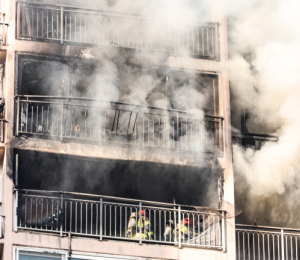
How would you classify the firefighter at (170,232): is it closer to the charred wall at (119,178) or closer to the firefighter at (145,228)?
the firefighter at (145,228)

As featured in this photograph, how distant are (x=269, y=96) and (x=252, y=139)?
4.23 ft

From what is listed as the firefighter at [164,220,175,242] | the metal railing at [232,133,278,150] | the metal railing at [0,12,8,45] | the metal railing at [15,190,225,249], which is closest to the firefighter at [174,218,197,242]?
the metal railing at [15,190,225,249]

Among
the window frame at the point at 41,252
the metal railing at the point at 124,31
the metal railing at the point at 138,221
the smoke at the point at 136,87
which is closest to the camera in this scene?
the window frame at the point at 41,252

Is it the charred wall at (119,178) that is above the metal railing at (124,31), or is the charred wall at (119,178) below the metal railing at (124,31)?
below

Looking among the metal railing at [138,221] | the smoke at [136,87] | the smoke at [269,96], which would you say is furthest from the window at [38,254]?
the smoke at [269,96]

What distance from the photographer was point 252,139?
55.1ft

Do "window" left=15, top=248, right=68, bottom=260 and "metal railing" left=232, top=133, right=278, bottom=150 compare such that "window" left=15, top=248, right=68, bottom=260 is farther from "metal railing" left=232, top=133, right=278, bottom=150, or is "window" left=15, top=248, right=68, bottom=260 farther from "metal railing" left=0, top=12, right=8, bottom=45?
"metal railing" left=232, top=133, right=278, bottom=150

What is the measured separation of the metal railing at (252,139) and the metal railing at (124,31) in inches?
99.0

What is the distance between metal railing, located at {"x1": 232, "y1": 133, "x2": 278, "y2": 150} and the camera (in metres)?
16.6

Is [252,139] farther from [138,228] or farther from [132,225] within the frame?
[132,225]

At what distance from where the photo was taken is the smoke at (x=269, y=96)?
16.3m

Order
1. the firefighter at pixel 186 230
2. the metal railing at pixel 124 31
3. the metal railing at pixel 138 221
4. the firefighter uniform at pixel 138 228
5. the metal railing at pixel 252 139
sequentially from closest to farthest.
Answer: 1. the metal railing at pixel 138 221
2. the firefighter uniform at pixel 138 228
3. the firefighter at pixel 186 230
4. the metal railing at pixel 124 31
5. the metal railing at pixel 252 139

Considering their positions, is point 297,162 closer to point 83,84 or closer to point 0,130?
point 83,84

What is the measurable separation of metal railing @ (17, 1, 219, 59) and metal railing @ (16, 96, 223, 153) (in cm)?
148
